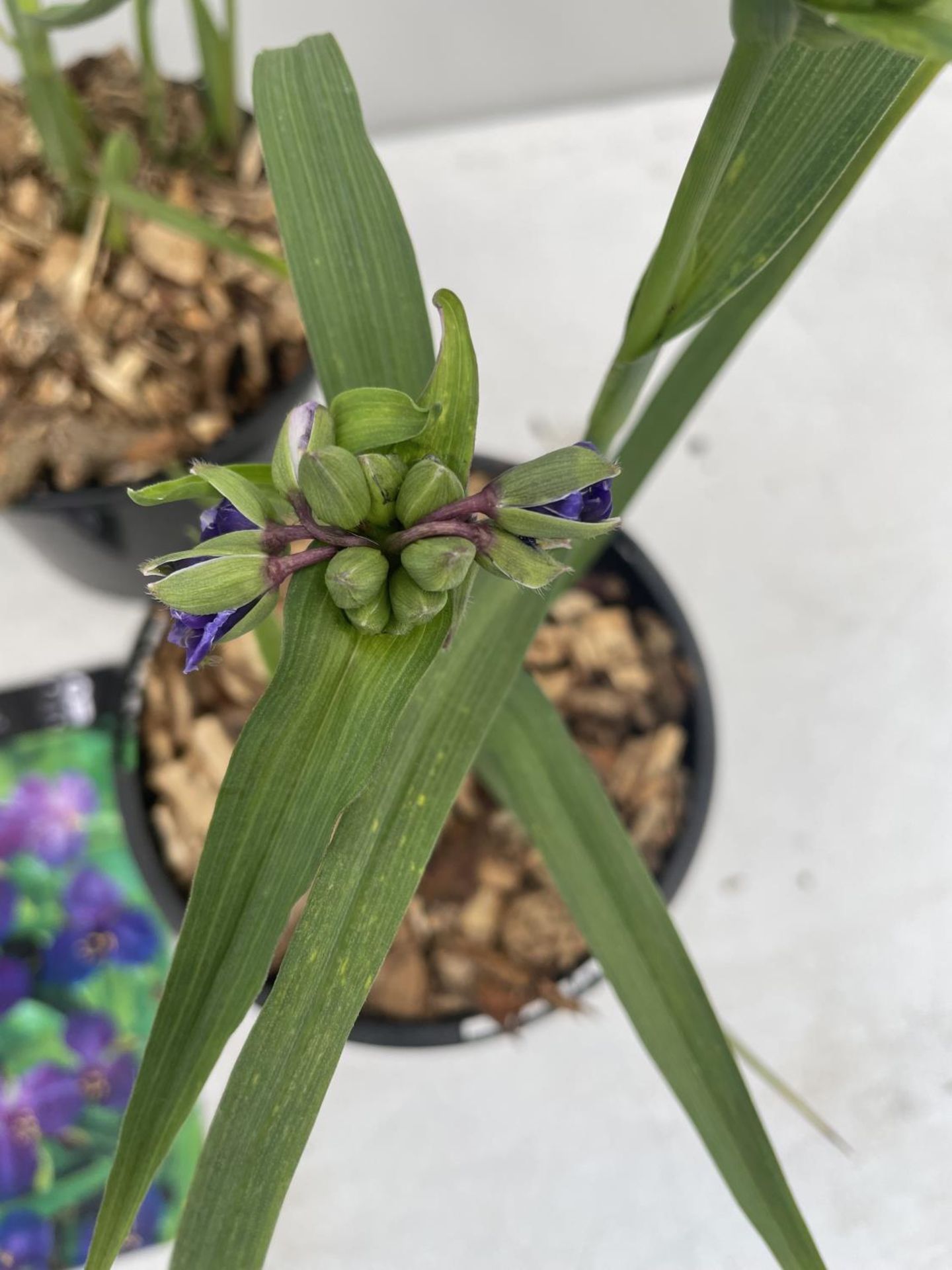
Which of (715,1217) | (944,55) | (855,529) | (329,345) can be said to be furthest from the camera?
(855,529)

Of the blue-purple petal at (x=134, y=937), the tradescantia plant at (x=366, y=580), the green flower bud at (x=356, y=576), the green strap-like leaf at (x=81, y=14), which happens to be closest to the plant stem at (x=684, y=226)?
the tradescantia plant at (x=366, y=580)

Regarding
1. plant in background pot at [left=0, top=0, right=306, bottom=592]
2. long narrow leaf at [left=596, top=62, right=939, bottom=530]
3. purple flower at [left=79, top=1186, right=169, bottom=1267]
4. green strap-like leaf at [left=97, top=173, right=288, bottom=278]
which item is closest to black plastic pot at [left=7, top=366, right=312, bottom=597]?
plant in background pot at [left=0, top=0, right=306, bottom=592]

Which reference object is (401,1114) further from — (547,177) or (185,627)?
(547,177)

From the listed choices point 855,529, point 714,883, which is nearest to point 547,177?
point 855,529

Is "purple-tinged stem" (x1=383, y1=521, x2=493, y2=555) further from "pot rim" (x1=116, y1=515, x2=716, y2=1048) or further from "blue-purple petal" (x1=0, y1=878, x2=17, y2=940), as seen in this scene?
"blue-purple petal" (x1=0, y1=878, x2=17, y2=940)

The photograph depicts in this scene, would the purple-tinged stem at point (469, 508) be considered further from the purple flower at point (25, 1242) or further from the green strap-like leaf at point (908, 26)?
the purple flower at point (25, 1242)

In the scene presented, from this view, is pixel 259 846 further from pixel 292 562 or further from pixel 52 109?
pixel 52 109

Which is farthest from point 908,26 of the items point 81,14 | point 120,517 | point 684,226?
point 120,517
